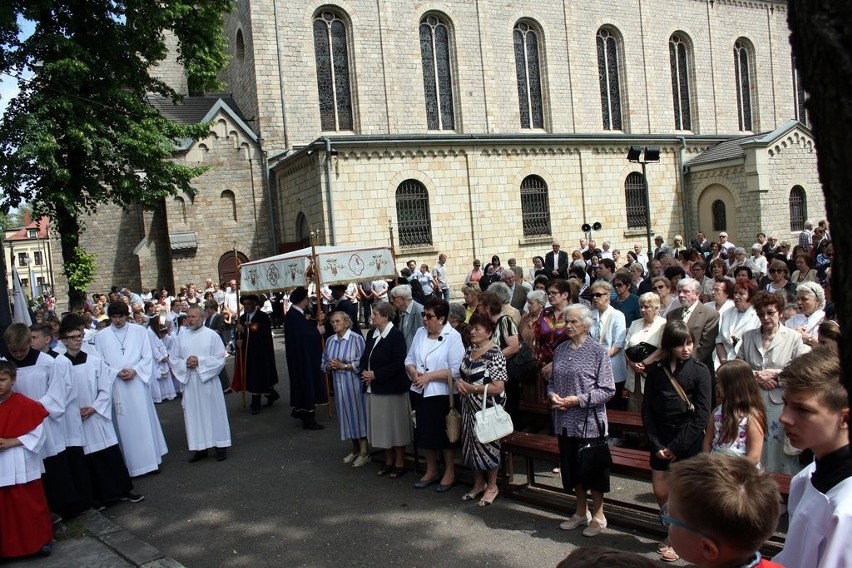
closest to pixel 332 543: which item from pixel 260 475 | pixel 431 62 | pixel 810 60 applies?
pixel 260 475

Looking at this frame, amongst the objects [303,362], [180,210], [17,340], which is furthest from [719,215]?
[17,340]

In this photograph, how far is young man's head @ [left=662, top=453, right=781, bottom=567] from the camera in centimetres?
196

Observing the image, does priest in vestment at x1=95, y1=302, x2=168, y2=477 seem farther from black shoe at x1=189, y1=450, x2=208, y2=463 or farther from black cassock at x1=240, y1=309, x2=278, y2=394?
black cassock at x1=240, y1=309, x2=278, y2=394

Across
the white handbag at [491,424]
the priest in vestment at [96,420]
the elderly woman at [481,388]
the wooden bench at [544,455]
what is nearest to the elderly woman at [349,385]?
the elderly woman at [481,388]

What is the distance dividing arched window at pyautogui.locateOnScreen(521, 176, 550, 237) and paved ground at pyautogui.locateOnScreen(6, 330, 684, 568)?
17409mm

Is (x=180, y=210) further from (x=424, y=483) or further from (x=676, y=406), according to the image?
(x=676, y=406)

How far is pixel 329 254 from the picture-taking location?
416 inches

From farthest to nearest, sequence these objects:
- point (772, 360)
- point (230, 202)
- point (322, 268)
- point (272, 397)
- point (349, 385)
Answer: point (230, 202), point (272, 397), point (322, 268), point (349, 385), point (772, 360)

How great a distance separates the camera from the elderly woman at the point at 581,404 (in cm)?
525

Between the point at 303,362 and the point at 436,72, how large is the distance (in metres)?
18.8

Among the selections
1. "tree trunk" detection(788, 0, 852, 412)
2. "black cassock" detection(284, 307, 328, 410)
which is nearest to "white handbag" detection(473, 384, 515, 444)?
"black cassock" detection(284, 307, 328, 410)

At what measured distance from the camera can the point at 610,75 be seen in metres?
29.2

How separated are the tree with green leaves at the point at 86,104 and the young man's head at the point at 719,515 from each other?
46.6ft

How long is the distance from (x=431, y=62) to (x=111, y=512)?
2218cm
